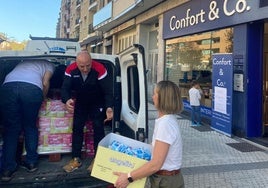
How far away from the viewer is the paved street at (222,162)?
511 centimetres

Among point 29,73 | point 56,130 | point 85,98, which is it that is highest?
point 29,73

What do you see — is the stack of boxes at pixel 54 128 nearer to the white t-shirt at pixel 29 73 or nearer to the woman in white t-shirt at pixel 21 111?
the woman in white t-shirt at pixel 21 111

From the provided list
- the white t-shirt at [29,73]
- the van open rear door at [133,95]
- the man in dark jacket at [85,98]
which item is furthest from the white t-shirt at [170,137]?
the white t-shirt at [29,73]

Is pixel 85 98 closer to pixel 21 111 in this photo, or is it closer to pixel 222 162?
pixel 21 111

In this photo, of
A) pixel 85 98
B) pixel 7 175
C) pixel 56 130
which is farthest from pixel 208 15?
pixel 7 175

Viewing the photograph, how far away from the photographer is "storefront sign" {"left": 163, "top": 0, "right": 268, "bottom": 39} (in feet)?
26.7

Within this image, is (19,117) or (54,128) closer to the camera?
(19,117)

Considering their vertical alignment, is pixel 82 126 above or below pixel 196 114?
above

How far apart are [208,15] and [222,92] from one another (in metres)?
2.92

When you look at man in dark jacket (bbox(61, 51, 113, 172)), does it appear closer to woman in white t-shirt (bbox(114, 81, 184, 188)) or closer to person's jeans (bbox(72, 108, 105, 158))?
person's jeans (bbox(72, 108, 105, 158))

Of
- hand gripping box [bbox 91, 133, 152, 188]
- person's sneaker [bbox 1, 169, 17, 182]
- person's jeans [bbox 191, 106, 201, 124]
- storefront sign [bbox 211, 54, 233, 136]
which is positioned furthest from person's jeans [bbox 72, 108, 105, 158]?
person's jeans [bbox 191, 106, 201, 124]

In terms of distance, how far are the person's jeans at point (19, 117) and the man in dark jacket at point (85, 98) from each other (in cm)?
37

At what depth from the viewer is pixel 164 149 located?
2.21 m

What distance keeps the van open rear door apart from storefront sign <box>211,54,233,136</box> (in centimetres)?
458
